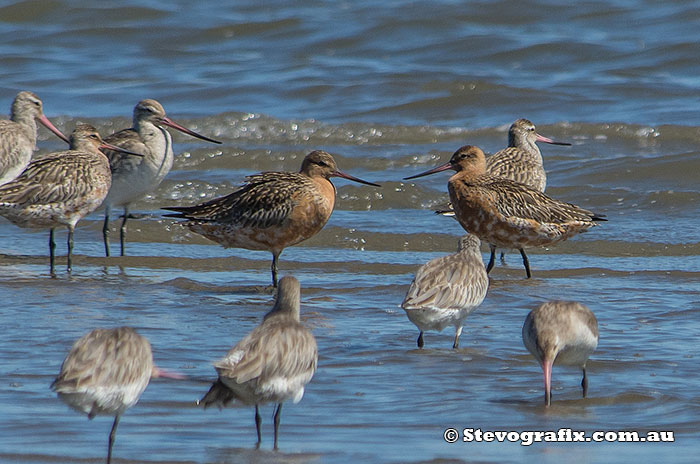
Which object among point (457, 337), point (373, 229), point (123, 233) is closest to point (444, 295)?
point (457, 337)

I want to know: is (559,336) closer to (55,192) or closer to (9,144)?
(55,192)

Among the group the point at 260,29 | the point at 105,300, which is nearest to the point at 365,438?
the point at 105,300

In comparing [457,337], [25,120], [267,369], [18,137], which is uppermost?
[25,120]

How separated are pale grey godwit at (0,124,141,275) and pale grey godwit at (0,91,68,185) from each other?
56.0 inches

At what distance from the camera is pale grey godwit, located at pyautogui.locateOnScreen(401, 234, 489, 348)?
7.17 meters

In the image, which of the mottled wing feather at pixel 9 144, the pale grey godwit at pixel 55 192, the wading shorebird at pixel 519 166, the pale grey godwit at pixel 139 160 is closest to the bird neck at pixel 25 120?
the mottled wing feather at pixel 9 144

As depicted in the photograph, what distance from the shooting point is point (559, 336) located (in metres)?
6.20

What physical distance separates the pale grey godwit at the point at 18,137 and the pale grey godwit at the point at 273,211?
2.68 meters

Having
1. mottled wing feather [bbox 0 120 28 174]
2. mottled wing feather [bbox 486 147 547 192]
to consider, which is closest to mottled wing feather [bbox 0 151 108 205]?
mottled wing feather [bbox 0 120 28 174]

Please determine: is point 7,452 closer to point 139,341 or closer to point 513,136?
point 139,341

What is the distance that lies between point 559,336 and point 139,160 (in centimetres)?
617

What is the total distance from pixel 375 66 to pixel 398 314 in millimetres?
11674

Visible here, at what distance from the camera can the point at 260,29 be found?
2181cm

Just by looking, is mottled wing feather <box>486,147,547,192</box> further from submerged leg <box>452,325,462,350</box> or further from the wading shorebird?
submerged leg <box>452,325,462,350</box>
